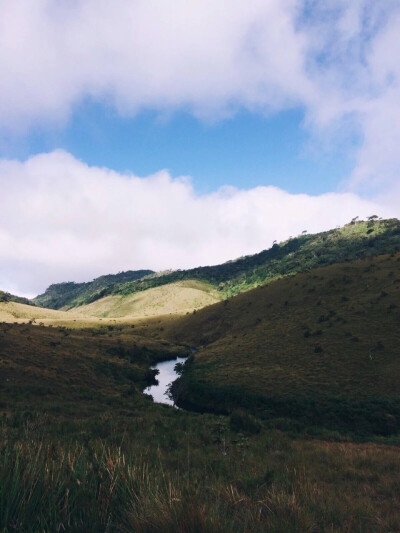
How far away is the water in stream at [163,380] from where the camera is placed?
36.7 m

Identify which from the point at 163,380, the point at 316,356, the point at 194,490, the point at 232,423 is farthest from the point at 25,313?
the point at 194,490

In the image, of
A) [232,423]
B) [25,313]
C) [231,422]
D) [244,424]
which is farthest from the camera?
[25,313]

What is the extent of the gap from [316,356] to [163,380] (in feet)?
70.3

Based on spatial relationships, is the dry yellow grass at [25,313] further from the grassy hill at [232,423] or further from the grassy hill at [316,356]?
the grassy hill at [316,356]

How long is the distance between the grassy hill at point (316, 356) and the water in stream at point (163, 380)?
170 cm

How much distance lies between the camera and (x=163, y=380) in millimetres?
45250

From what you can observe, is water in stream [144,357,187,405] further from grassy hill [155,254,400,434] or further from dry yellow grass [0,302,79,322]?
dry yellow grass [0,302,79,322]

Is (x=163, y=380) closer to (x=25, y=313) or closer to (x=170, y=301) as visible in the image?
(x=25, y=313)

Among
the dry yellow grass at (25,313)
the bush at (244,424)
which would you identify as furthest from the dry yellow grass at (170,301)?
the bush at (244,424)

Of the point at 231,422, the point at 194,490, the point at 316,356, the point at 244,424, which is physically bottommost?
the point at 231,422

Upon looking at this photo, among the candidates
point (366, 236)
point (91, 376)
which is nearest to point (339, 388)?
point (91, 376)

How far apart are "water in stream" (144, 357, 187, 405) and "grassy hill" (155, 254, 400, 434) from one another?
170 cm

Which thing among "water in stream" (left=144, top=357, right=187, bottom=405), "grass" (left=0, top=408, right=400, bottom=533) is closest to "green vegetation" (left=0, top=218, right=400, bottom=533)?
"grass" (left=0, top=408, right=400, bottom=533)

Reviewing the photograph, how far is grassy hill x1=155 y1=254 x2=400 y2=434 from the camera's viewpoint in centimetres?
2689
